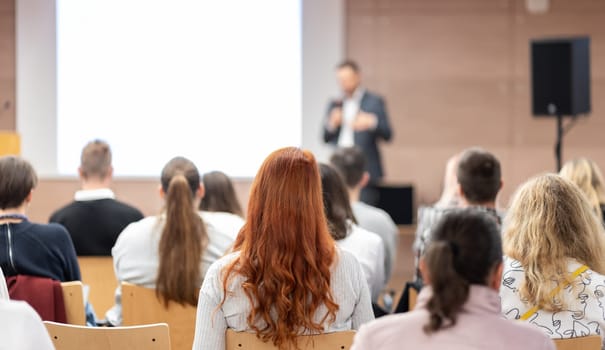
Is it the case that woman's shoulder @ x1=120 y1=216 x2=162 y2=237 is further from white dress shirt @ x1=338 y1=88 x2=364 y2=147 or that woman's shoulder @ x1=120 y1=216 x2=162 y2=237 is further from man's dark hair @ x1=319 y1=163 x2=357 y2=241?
white dress shirt @ x1=338 y1=88 x2=364 y2=147

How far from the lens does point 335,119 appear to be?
6844 mm

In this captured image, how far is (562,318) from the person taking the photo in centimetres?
248

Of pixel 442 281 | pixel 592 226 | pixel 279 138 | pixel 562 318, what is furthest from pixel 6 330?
pixel 279 138

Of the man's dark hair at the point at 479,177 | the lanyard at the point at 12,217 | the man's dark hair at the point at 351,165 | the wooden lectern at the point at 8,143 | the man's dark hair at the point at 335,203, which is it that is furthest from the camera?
the wooden lectern at the point at 8,143

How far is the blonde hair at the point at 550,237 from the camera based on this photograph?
2.50 metres

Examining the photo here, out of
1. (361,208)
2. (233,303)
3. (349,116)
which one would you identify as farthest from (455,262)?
(349,116)

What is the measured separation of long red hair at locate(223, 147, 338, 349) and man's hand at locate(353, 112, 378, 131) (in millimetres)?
Answer: 4632

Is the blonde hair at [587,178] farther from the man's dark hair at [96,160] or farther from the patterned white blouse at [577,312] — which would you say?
the man's dark hair at [96,160]

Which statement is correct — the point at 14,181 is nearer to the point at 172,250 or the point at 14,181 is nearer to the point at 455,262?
the point at 172,250

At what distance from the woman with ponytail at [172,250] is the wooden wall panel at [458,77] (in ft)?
14.2

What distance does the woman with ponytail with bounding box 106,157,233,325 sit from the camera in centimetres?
320

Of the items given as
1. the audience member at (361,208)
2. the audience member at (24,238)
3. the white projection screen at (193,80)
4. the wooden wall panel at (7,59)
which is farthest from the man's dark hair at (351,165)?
the wooden wall panel at (7,59)

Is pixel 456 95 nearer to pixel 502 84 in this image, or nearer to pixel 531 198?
pixel 502 84

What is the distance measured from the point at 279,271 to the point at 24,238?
1285mm
